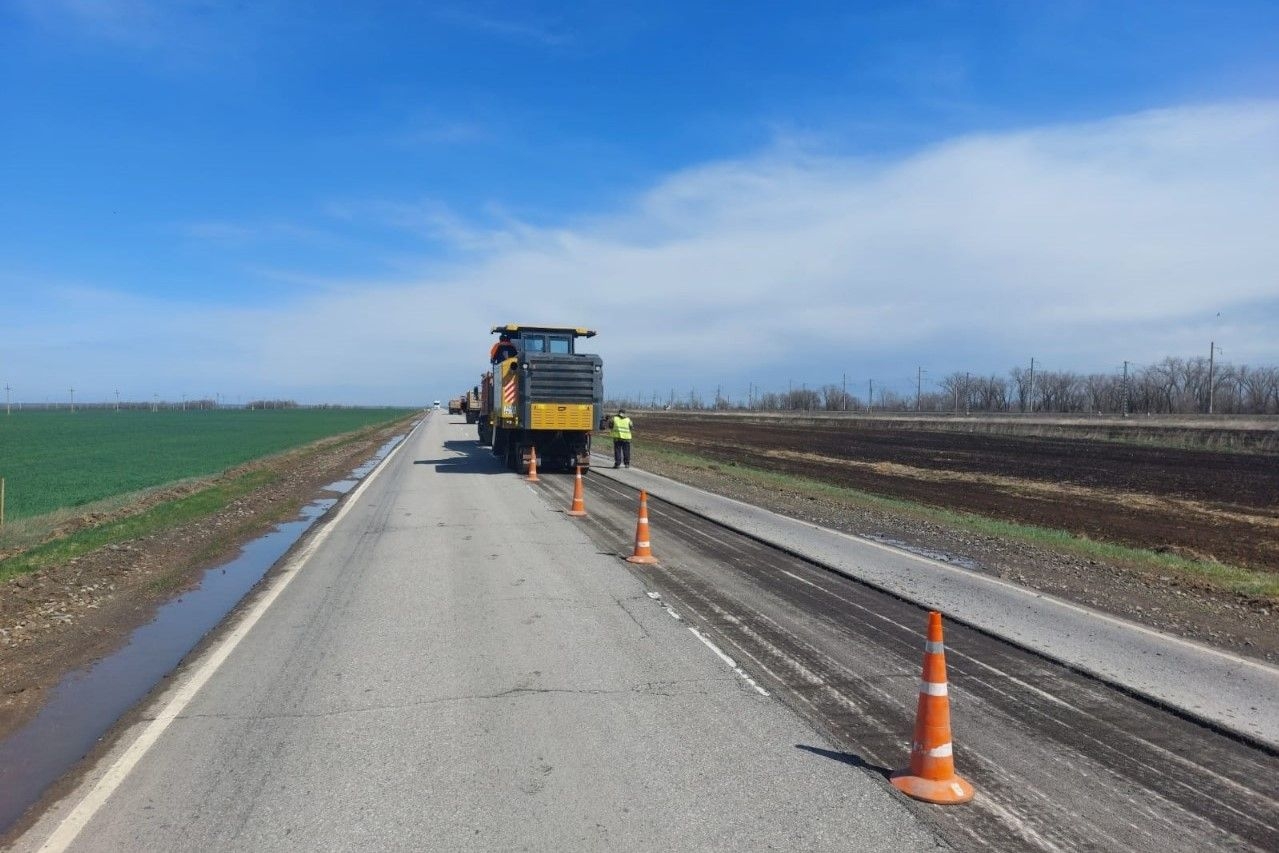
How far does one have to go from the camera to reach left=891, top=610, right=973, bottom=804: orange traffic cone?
4871 mm

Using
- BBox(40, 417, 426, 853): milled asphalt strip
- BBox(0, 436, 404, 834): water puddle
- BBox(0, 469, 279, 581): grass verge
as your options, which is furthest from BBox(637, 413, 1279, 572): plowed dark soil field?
BBox(0, 469, 279, 581): grass verge

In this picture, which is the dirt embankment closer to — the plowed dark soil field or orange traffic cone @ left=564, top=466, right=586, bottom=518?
orange traffic cone @ left=564, top=466, right=586, bottom=518

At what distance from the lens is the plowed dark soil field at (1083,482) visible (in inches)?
770

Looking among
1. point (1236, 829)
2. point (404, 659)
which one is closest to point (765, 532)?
point (404, 659)

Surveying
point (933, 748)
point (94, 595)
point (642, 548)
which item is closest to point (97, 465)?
point (94, 595)

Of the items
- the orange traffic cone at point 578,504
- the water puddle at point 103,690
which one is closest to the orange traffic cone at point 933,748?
the water puddle at point 103,690

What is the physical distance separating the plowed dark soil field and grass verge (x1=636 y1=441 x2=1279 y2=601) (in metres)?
1.02

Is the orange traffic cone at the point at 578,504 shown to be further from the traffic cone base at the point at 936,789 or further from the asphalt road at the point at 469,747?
the traffic cone base at the point at 936,789

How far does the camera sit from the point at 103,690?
282 inches

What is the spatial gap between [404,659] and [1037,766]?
15.3 feet

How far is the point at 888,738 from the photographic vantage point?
18.7ft

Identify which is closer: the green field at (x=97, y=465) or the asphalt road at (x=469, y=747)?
the asphalt road at (x=469, y=747)

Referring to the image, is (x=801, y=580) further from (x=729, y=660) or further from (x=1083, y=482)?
(x=1083, y=482)

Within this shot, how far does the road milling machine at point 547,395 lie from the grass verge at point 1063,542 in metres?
5.43
